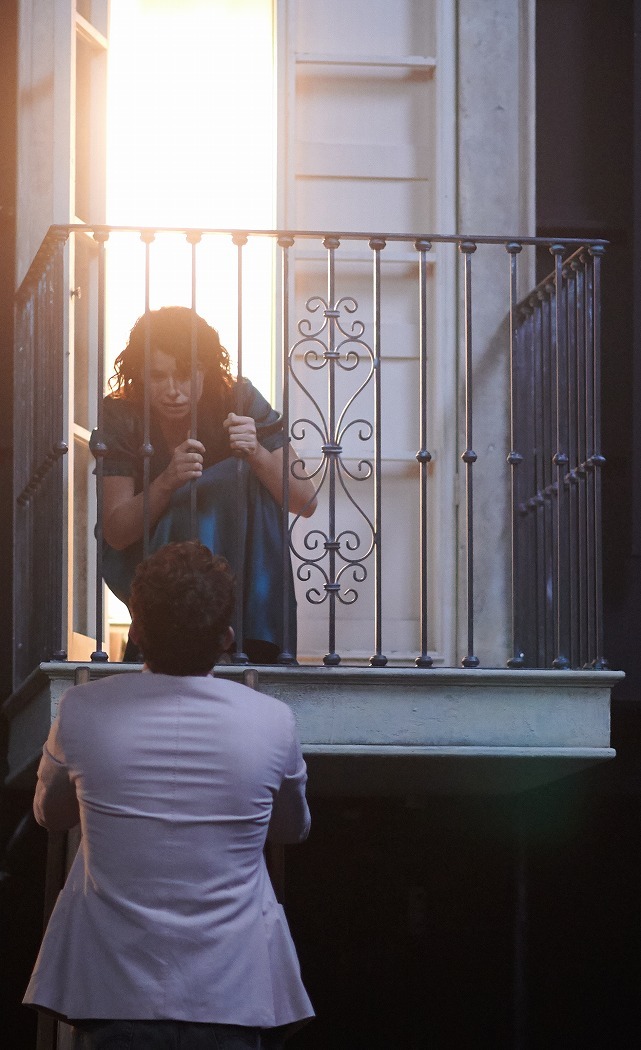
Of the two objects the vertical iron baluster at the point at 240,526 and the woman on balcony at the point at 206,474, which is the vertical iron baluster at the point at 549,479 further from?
the vertical iron baluster at the point at 240,526

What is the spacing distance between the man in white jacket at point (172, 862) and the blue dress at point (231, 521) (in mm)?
1445

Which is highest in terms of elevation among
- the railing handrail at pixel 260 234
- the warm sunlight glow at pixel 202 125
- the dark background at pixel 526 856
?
the warm sunlight glow at pixel 202 125

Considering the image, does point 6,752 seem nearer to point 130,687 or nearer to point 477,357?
point 477,357

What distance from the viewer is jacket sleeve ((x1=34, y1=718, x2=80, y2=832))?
319cm

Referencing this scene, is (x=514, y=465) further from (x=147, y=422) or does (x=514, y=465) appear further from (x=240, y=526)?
(x=147, y=422)

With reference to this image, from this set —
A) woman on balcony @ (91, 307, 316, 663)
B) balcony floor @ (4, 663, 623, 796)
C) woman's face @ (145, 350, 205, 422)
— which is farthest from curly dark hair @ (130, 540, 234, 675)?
woman's face @ (145, 350, 205, 422)

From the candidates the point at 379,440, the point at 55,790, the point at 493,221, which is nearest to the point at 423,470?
the point at 379,440

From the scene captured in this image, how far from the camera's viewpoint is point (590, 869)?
6.04 m

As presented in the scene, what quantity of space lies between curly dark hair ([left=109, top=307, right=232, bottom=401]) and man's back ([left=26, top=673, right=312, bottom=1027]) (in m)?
1.80

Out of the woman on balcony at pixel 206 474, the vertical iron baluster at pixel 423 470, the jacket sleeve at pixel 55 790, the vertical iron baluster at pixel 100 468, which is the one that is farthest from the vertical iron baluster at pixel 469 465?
the jacket sleeve at pixel 55 790

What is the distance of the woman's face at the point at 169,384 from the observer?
4.79m

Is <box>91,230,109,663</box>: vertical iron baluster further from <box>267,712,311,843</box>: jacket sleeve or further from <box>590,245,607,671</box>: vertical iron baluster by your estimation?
<box>590,245,607,671</box>: vertical iron baluster

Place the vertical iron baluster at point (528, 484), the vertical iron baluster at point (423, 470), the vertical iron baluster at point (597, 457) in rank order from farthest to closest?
the vertical iron baluster at point (528, 484)
the vertical iron baluster at point (597, 457)
the vertical iron baluster at point (423, 470)

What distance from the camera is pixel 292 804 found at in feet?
10.9
